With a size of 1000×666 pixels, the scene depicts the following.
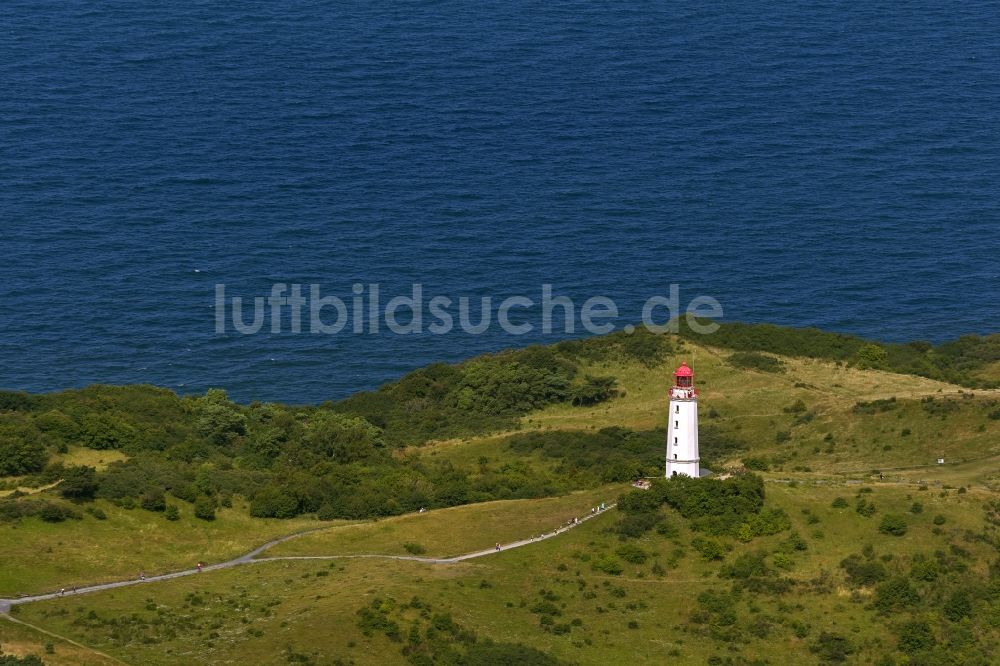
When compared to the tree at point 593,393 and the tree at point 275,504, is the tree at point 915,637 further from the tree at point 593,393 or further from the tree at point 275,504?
the tree at point 593,393

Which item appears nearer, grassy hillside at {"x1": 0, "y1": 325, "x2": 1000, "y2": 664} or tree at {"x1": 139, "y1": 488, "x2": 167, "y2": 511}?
grassy hillside at {"x1": 0, "y1": 325, "x2": 1000, "y2": 664}

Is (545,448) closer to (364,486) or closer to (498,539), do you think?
(364,486)

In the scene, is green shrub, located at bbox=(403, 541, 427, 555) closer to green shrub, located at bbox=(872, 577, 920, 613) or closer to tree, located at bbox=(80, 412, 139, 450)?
green shrub, located at bbox=(872, 577, 920, 613)

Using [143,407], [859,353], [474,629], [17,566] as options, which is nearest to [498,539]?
[474,629]

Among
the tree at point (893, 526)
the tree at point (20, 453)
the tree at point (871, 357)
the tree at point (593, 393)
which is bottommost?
the tree at point (893, 526)

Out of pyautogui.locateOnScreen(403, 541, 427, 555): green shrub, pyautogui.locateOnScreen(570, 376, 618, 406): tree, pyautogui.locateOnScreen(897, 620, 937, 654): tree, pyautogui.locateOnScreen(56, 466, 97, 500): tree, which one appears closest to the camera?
pyautogui.locateOnScreen(897, 620, 937, 654): tree

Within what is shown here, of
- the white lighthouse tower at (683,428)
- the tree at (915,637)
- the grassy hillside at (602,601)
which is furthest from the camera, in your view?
the white lighthouse tower at (683,428)

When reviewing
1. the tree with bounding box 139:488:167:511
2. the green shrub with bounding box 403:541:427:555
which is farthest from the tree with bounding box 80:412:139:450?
the green shrub with bounding box 403:541:427:555

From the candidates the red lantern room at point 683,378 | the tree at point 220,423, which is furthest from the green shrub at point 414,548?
the tree at point 220,423
